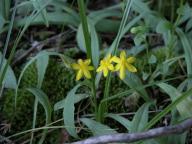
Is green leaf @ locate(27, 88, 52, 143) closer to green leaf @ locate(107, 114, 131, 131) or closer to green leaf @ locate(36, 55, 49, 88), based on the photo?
green leaf @ locate(36, 55, 49, 88)

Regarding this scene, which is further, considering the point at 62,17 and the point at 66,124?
the point at 62,17

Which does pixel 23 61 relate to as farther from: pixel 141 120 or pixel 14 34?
pixel 141 120

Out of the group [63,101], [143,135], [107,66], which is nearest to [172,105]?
[143,135]

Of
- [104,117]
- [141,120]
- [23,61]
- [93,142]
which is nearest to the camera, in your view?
[93,142]

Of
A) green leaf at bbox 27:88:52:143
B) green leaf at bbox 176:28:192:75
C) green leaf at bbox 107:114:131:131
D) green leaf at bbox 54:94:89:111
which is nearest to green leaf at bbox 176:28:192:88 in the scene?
green leaf at bbox 176:28:192:75

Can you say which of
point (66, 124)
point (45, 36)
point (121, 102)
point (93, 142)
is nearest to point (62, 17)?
point (45, 36)

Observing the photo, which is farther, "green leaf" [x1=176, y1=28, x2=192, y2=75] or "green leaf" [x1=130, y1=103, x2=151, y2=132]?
"green leaf" [x1=176, y1=28, x2=192, y2=75]

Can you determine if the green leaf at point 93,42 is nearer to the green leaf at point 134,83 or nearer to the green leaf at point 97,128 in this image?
the green leaf at point 134,83

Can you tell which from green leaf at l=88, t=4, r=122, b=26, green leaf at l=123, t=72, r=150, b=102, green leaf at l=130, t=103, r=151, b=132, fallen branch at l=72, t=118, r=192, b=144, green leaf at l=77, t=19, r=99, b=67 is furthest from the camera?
green leaf at l=88, t=4, r=122, b=26

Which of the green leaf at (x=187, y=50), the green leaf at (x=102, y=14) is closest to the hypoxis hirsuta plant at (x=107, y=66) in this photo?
the green leaf at (x=187, y=50)
